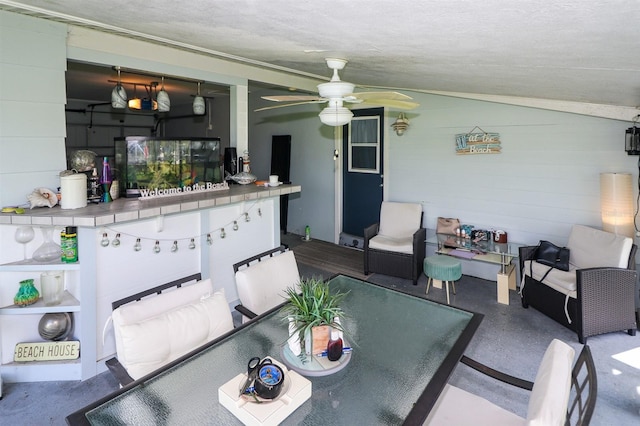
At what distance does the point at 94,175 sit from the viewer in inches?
124

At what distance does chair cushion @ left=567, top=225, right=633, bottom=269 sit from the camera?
3467 mm

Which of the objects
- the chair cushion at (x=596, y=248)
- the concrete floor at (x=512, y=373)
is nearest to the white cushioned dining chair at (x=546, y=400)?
the concrete floor at (x=512, y=373)

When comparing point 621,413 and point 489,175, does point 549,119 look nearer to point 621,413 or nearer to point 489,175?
point 489,175

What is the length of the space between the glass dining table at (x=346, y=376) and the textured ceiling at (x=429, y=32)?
1467 mm

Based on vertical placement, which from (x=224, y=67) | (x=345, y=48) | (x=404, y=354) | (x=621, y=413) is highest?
(x=224, y=67)

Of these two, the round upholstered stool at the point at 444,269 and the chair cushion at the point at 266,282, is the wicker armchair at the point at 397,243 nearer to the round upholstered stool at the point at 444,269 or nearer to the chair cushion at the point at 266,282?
the round upholstered stool at the point at 444,269

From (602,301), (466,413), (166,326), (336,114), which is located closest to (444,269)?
(602,301)

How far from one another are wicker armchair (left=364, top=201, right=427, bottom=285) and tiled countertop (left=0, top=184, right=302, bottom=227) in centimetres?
164

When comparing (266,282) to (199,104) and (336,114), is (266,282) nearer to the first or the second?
(336,114)

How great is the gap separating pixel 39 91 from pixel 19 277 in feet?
4.44

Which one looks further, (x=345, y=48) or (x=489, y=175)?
(x=489, y=175)

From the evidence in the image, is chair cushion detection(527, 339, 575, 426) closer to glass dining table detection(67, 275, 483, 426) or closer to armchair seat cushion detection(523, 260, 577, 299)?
glass dining table detection(67, 275, 483, 426)

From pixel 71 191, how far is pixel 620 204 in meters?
4.85

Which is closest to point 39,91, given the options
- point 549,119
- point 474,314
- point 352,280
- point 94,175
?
point 94,175
